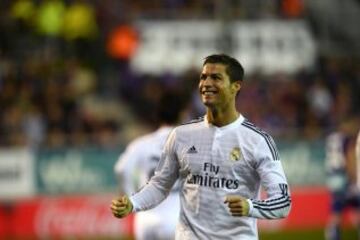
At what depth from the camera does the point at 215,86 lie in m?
7.17

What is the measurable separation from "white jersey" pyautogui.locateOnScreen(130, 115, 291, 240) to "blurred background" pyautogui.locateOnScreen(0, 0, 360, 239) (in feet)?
30.5

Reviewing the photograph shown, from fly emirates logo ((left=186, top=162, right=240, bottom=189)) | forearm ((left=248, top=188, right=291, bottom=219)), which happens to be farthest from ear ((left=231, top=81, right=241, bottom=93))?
forearm ((left=248, top=188, right=291, bottom=219))

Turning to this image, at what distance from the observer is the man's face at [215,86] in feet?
23.5

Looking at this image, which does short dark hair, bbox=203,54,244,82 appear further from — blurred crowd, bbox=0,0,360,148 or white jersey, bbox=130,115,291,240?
blurred crowd, bbox=0,0,360,148

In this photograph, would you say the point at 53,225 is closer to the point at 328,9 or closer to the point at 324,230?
the point at 324,230

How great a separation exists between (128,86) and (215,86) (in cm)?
1508

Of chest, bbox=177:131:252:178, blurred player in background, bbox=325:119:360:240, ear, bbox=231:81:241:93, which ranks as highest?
ear, bbox=231:81:241:93

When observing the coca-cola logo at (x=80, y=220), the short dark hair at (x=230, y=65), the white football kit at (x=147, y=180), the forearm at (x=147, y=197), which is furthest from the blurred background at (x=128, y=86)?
the short dark hair at (x=230, y=65)

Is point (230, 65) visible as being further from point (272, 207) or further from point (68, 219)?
point (68, 219)

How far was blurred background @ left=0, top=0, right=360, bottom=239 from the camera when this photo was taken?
1892cm

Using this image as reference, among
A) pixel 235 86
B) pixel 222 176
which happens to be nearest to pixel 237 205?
pixel 222 176

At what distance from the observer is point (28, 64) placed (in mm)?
21578

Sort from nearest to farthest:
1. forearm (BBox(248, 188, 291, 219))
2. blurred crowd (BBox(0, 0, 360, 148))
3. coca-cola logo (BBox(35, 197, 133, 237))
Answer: forearm (BBox(248, 188, 291, 219)) → coca-cola logo (BBox(35, 197, 133, 237)) → blurred crowd (BBox(0, 0, 360, 148))

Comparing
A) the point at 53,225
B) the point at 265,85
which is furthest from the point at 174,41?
the point at 53,225
